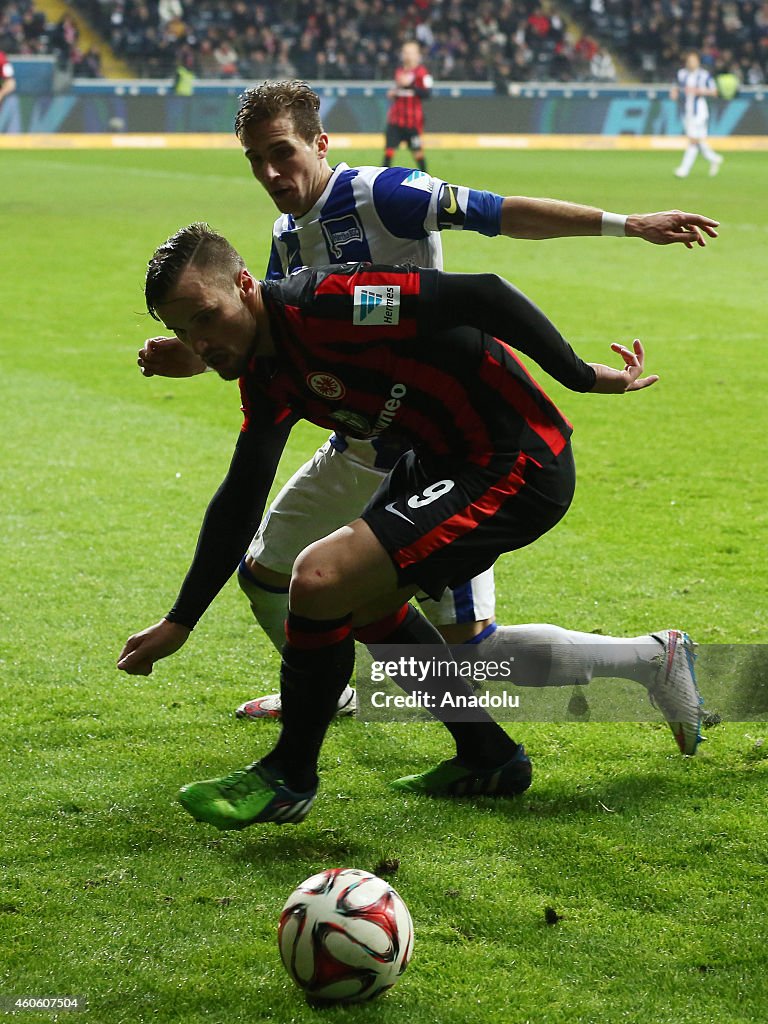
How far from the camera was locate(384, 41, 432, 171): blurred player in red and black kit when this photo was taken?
22.4m

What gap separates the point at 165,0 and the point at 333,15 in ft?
14.9

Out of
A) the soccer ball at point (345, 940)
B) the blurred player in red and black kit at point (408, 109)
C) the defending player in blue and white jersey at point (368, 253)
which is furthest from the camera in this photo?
the blurred player in red and black kit at point (408, 109)

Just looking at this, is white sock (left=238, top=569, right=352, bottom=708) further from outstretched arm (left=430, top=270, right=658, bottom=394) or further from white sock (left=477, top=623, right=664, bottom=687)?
outstretched arm (left=430, top=270, right=658, bottom=394)

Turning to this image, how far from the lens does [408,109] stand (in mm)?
22578

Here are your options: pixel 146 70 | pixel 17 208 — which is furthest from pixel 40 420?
pixel 146 70

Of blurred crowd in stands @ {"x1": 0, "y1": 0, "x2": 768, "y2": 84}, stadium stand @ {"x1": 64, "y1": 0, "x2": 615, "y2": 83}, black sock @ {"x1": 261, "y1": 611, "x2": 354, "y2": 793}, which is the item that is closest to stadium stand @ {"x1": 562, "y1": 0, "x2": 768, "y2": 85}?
blurred crowd in stands @ {"x1": 0, "y1": 0, "x2": 768, "y2": 84}

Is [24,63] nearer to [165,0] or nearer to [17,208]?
[165,0]

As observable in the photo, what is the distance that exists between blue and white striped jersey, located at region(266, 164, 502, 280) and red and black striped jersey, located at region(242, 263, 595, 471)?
2.16ft

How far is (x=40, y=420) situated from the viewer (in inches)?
324

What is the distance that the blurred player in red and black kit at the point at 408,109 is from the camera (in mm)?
22422

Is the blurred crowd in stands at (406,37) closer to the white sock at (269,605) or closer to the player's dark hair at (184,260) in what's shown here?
the white sock at (269,605)

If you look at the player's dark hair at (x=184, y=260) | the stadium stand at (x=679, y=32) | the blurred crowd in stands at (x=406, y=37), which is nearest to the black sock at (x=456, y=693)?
the player's dark hair at (x=184, y=260)

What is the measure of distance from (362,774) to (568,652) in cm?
69

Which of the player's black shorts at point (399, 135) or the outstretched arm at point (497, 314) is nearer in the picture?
the outstretched arm at point (497, 314)
